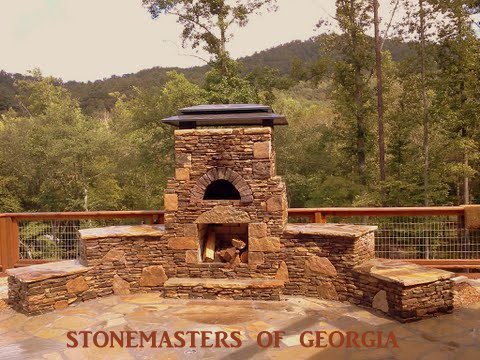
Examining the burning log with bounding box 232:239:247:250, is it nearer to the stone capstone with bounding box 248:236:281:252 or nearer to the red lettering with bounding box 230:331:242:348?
the stone capstone with bounding box 248:236:281:252

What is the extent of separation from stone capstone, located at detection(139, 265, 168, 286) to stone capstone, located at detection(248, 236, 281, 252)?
1.33m

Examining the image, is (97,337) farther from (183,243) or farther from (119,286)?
(183,243)

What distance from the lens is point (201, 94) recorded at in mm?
16734

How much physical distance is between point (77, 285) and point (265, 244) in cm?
257

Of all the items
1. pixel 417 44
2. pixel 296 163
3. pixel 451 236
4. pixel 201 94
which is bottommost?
pixel 451 236

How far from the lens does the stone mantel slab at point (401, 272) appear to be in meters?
4.37

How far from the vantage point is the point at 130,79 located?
165ft

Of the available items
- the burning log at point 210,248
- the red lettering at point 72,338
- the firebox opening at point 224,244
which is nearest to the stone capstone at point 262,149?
the firebox opening at point 224,244

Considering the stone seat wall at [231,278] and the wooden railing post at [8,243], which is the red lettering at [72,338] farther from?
the wooden railing post at [8,243]

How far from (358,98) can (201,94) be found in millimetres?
6814

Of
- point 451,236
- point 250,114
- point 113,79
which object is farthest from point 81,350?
point 113,79

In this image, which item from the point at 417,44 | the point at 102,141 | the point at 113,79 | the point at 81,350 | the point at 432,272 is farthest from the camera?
the point at 113,79

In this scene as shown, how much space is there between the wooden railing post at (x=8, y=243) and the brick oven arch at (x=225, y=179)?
318 centimetres

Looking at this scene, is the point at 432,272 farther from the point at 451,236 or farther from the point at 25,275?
the point at 25,275
